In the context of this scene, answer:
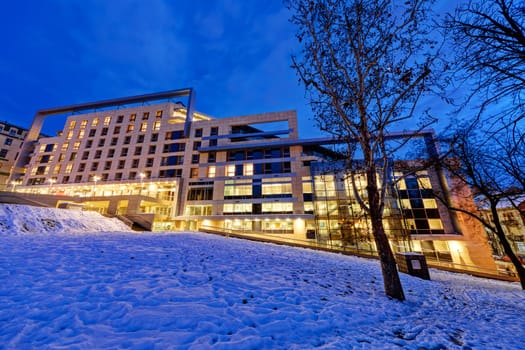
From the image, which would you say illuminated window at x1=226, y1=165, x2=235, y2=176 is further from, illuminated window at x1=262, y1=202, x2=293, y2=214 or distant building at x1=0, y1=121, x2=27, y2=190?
distant building at x1=0, y1=121, x2=27, y2=190

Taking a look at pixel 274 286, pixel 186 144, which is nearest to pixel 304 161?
pixel 186 144

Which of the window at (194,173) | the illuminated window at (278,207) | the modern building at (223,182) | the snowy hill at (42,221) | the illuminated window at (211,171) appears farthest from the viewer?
the window at (194,173)

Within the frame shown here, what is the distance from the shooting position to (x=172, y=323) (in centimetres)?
341

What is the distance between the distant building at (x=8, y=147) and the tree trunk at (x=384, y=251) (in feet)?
282

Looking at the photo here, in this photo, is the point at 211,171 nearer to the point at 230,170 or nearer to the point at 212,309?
the point at 230,170

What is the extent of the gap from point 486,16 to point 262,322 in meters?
8.00

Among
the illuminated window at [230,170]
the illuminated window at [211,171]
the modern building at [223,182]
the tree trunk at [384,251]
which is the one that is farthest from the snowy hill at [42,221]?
the illuminated window at [230,170]

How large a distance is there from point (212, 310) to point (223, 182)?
32.5 metres

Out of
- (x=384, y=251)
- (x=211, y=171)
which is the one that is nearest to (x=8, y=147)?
(x=211, y=171)

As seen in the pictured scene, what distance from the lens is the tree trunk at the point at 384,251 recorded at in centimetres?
614

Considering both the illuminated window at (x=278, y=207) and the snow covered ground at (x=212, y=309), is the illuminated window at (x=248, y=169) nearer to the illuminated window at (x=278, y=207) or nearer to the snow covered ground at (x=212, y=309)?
the illuminated window at (x=278, y=207)

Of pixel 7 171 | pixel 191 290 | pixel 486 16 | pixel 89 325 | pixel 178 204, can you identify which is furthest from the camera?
pixel 7 171

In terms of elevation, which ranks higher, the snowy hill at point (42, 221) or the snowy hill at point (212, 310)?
the snowy hill at point (42, 221)

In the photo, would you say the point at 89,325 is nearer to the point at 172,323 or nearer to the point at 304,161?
the point at 172,323
